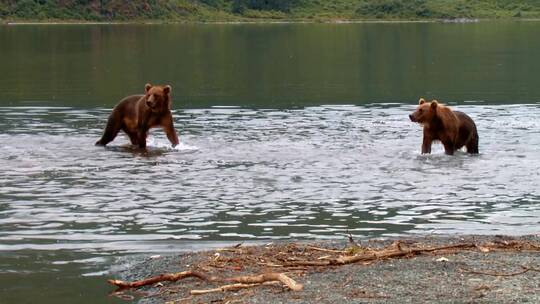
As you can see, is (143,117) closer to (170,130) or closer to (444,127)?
(170,130)

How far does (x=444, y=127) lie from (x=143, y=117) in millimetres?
6603

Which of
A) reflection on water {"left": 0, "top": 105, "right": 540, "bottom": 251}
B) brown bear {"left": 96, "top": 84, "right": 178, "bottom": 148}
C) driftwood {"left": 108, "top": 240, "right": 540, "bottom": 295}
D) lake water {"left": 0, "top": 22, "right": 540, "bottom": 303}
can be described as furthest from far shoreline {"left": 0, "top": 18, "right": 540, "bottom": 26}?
driftwood {"left": 108, "top": 240, "right": 540, "bottom": 295}

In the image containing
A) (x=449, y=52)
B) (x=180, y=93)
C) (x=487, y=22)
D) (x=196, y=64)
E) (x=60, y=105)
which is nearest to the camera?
(x=60, y=105)

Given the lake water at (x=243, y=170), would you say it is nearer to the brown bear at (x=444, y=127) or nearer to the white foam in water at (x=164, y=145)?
the white foam in water at (x=164, y=145)

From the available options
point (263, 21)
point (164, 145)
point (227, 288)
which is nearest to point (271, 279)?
point (227, 288)

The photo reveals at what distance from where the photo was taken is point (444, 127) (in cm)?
2403

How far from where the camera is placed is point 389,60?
63.1 m

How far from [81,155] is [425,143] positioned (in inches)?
288

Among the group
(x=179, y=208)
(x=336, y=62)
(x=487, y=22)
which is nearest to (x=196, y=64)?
(x=336, y=62)

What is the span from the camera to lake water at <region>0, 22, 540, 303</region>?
52.7 feet

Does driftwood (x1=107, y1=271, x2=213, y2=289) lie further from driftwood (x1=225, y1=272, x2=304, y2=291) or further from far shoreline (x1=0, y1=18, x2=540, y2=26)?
far shoreline (x1=0, y1=18, x2=540, y2=26)

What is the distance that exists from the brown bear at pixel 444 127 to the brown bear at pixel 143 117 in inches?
213

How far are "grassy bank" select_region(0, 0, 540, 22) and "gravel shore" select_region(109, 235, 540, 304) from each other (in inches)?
4260

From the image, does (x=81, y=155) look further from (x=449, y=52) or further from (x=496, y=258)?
(x=449, y=52)
